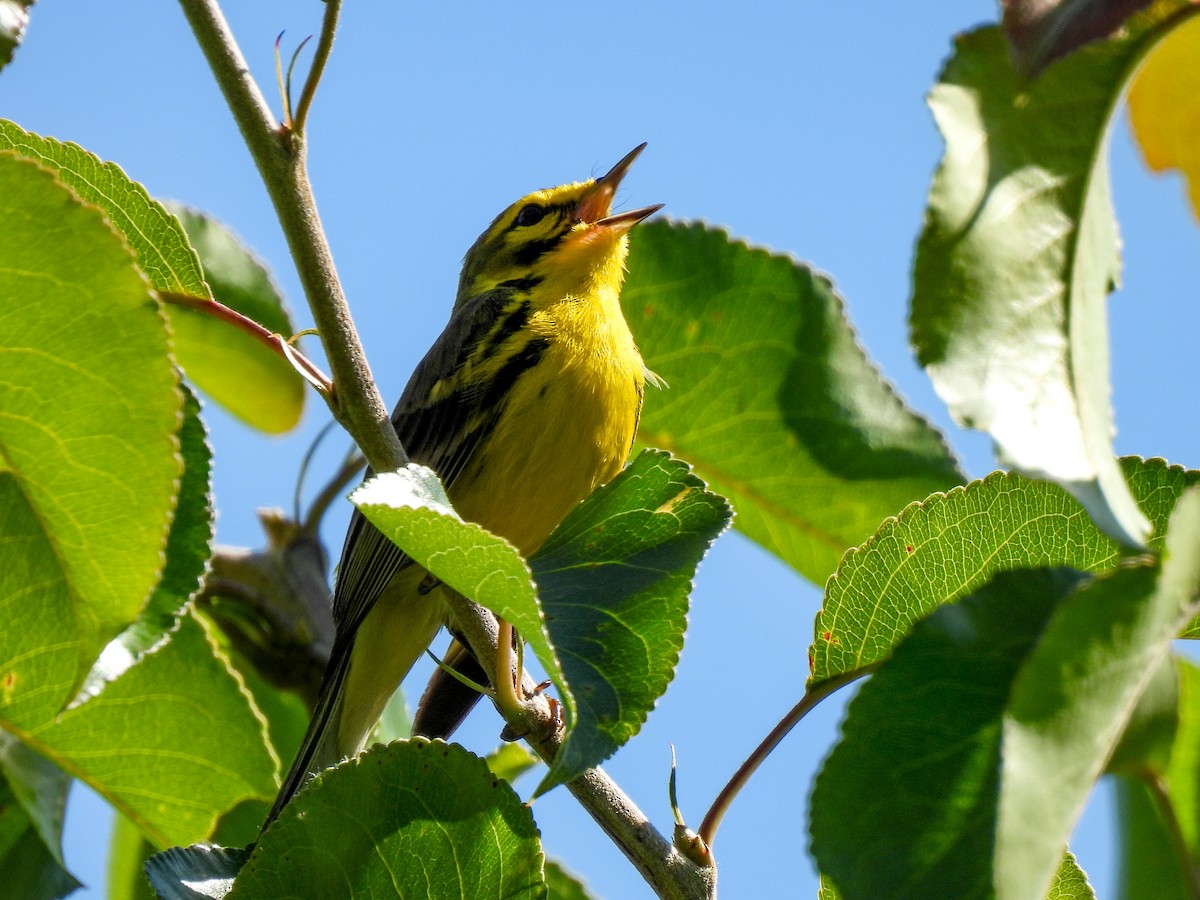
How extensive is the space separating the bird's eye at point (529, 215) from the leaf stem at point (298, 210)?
9.98 feet

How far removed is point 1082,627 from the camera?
1.33m

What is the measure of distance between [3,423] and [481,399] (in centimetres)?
218

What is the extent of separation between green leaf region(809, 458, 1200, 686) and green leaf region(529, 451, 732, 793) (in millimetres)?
308

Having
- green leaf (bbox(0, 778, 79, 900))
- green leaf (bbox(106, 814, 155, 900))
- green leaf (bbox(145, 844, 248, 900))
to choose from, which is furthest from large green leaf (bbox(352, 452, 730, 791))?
green leaf (bbox(106, 814, 155, 900))

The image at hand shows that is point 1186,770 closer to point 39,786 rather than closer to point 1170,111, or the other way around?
point 1170,111

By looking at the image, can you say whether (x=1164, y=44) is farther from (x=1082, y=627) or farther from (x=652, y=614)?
(x=652, y=614)

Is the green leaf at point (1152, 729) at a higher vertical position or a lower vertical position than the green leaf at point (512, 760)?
higher

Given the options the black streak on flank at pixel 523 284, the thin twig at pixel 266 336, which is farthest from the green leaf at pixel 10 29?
the black streak on flank at pixel 523 284

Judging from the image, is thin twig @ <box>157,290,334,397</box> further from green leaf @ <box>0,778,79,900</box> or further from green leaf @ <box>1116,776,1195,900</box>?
green leaf @ <box>1116,776,1195,900</box>

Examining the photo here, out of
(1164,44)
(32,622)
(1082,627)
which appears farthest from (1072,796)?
(32,622)

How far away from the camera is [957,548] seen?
232 centimetres

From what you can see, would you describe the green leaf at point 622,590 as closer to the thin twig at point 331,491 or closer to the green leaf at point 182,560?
the green leaf at point 182,560

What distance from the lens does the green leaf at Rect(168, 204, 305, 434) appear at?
3.94 metres

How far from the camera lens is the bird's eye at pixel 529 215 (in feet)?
17.9
